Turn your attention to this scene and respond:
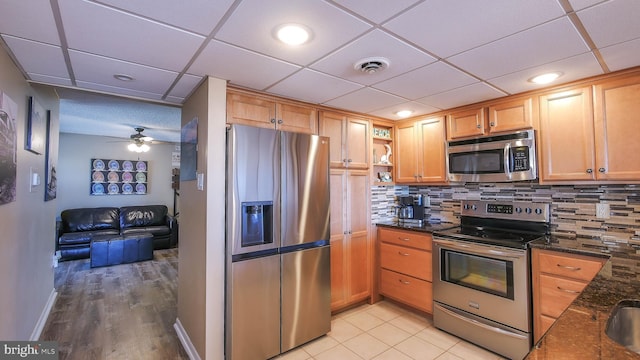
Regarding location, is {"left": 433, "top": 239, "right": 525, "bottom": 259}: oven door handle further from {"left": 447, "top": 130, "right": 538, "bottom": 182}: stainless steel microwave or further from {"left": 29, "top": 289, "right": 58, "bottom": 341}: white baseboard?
{"left": 29, "top": 289, "right": 58, "bottom": 341}: white baseboard

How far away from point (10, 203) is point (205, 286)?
140cm

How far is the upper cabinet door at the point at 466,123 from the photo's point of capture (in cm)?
287

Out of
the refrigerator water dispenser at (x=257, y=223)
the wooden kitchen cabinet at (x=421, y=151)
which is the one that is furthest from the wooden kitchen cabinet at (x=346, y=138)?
the refrigerator water dispenser at (x=257, y=223)

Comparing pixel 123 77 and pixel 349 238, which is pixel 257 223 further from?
pixel 123 77

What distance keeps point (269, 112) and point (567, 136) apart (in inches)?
99.2

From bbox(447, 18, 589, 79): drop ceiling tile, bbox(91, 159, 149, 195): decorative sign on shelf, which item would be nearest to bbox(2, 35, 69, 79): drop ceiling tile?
bbox(447, 18, 589, 79): drop ceiling tile

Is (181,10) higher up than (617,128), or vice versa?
(181,10)

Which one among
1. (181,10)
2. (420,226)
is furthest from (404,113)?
(181,10)

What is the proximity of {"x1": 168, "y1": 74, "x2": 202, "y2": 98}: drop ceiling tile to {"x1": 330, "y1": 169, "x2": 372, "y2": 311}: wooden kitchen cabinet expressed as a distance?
4.96ft

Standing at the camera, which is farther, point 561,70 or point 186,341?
point 186,341

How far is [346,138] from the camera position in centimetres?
317

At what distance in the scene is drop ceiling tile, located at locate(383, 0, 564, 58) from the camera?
1323 mm

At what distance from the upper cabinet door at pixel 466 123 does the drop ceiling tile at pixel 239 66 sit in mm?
1928

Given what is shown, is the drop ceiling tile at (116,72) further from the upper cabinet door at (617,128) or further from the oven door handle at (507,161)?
the upper cabinet door at (617,128)
